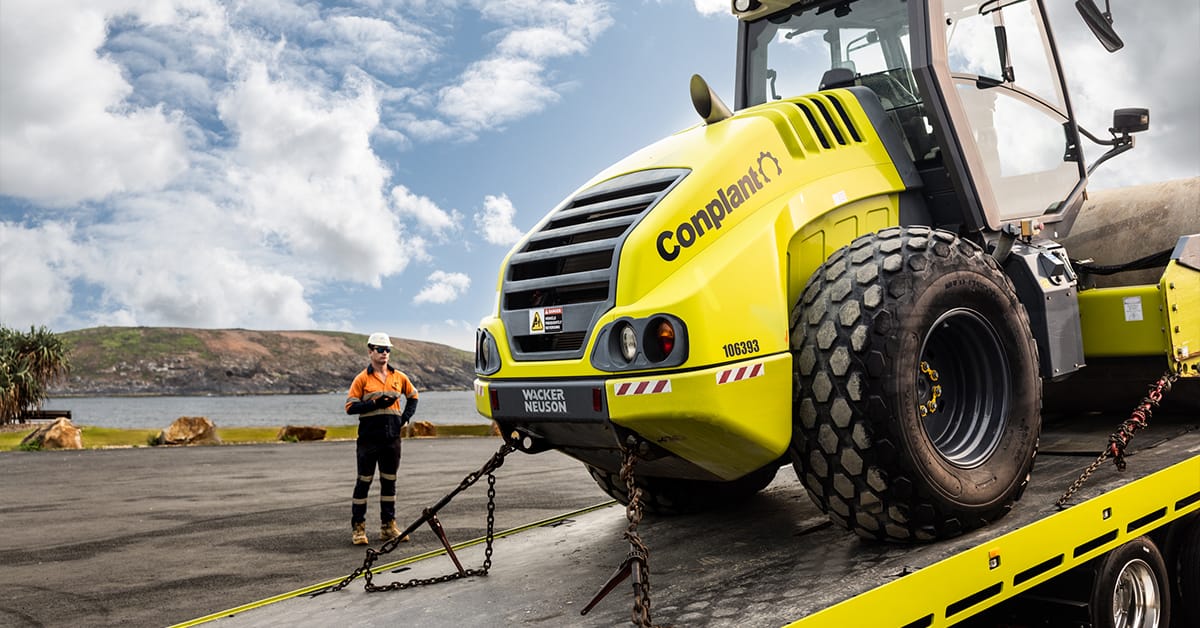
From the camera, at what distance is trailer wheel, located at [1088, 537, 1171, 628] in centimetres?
465

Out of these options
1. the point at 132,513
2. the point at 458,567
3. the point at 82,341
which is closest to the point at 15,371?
the point at 132,513

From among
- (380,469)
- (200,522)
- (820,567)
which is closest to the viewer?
(820,567)

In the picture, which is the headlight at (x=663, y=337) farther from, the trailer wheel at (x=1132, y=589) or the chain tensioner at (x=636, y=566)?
the trailer wheel at (x=1132, y=589)

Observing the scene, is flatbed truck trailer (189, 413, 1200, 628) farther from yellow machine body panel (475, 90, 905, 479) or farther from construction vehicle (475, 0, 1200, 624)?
yellow machine body panel (475, 90, 905, 479)

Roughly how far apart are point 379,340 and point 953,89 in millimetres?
6614

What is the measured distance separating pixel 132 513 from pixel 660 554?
10.3 m

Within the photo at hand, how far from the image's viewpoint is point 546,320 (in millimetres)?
4387

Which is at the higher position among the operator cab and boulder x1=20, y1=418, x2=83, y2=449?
the operator cab

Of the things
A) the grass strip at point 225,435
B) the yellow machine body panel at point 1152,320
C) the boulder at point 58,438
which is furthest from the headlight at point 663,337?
the boulder at point 58,438

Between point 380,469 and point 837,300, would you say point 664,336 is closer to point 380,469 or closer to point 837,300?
point 837,300

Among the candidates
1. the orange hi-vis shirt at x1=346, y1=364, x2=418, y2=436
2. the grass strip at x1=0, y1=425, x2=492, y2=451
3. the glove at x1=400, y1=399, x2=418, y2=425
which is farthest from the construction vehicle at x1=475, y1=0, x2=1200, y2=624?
the grass strip at x1=0, y1=425, x2=492, y2=451

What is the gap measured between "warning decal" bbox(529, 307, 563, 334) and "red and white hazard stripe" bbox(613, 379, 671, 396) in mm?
503

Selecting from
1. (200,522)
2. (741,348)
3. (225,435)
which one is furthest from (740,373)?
(225,435)

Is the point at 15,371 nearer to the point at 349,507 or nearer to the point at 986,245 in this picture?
the point at 349,507
